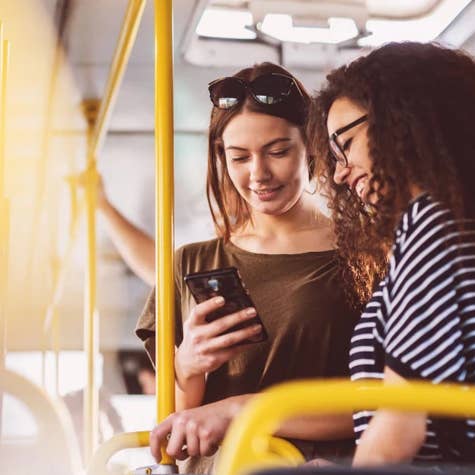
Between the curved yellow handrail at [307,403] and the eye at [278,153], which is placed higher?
the eye at [278,153]

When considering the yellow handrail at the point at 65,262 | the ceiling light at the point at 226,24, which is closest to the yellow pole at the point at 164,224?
the ceiling light at the point at 226,24

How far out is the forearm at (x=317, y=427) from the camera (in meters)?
2.10

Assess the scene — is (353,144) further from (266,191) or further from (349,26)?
(349,26)

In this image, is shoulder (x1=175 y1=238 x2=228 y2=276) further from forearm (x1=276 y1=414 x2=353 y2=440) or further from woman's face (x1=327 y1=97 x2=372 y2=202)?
woman's face (x1=327 y1=97 x2=372 y2=202)

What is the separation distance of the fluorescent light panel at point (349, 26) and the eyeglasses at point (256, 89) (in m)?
1.02

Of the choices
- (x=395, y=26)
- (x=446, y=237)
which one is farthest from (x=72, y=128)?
(x=446, y=237)

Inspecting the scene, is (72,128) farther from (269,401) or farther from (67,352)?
(67,352)

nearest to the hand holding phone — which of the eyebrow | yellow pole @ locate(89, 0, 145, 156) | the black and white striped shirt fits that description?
the eyebrow

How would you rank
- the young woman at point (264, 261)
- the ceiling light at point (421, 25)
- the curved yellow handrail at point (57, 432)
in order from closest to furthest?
the young woman at point (264, 261) < the ceiling light at point (421, 25) < the curved yellow handrail at point (57, 432)

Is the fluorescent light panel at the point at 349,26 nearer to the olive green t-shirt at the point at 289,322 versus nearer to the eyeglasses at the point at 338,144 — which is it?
the olive green t-shirt at the point at 289,322

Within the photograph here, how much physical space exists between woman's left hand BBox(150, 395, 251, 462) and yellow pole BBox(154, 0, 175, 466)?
4cm

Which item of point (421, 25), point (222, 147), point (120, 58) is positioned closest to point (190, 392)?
point (222, 147)

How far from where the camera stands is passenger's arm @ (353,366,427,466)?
1.35 m

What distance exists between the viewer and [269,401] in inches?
40.1
